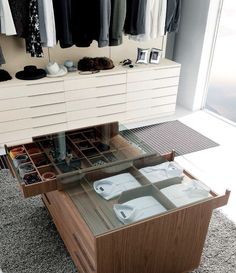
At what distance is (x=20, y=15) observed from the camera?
2660mm

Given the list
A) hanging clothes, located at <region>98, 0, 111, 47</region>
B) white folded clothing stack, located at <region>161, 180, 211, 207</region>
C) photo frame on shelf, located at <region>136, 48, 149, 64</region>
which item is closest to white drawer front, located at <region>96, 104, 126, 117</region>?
photo frame on shelf, located at <region>136, 48, 149, 64</region>

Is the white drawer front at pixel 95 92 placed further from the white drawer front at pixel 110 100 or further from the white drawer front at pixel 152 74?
the white drawer front at pixel 152 74

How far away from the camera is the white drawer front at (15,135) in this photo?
2.99 metres

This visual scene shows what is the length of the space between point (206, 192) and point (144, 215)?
37 cm

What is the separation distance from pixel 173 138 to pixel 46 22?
69.8 inches

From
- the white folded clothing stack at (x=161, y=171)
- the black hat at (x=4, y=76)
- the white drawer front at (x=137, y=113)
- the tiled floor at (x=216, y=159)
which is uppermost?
the black hat at (x=4, y=76)

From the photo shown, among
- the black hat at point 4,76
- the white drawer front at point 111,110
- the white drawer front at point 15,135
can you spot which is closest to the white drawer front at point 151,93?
the white drawer front at point 111,110

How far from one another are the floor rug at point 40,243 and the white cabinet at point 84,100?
0.97m

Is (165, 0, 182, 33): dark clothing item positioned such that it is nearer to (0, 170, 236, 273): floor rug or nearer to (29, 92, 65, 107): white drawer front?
(29, 92, 65, 107): white drawer front

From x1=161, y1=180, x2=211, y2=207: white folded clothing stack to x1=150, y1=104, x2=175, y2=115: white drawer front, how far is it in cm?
220

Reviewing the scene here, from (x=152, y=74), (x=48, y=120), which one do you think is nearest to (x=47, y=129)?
(x=48, y=120)

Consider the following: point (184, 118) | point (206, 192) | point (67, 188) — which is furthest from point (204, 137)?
point (67, 188)

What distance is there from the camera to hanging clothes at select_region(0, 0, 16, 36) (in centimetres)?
253

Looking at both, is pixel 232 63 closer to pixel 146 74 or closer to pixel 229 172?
pixel 146 74
